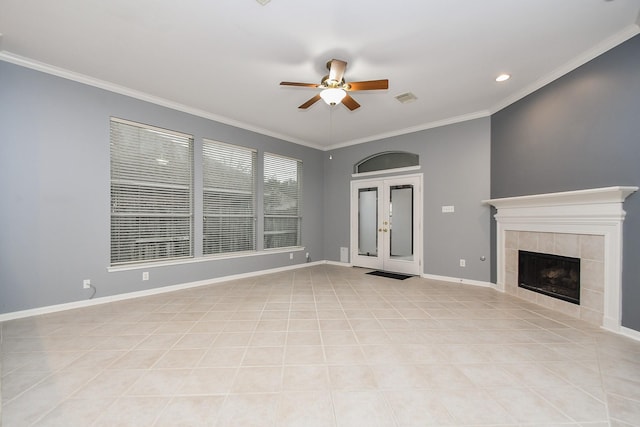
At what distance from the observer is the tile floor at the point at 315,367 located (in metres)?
1.53

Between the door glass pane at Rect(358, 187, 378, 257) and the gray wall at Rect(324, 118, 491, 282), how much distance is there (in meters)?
1.09

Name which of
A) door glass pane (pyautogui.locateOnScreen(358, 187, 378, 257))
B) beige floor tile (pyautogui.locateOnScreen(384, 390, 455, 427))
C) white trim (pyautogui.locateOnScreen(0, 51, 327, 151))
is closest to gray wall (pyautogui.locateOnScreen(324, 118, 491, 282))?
door glass pane (pyautogui.locateOnScreen(358, 187, 378, 257))

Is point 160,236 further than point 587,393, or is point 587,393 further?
point 160,236

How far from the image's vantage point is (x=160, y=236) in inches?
159

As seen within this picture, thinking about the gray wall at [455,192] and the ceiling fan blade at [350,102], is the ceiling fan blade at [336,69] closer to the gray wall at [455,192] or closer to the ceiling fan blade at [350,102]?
the ceiling fan blade at [350,102]

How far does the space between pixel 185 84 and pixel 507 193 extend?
5004 mm

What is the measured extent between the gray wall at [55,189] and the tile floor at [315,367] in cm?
44

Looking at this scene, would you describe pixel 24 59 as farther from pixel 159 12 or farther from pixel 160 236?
pixel 160 236

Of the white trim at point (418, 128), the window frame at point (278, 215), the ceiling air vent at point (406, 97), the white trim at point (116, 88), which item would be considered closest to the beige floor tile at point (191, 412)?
the window frame at point (278, 215)

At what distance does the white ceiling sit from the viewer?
2264 mm

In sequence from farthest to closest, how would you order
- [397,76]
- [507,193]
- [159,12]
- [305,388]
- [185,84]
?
[507,193] < [185,84] < [397,76] < [159,12] < [305,388]

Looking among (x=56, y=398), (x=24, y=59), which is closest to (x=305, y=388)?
(x=56, y=398)

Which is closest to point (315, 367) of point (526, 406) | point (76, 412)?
point (526, 406)

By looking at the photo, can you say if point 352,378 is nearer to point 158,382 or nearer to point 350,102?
point 158,382
